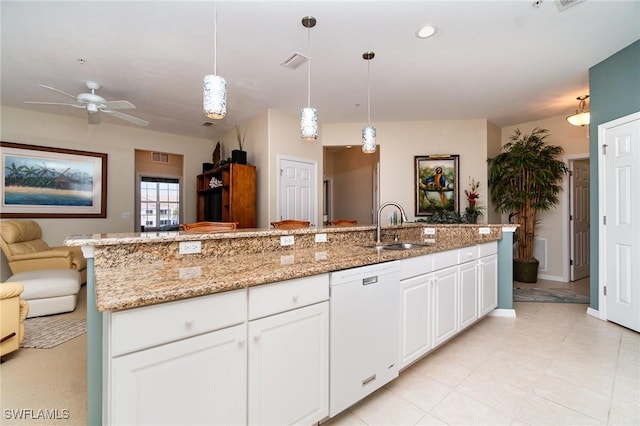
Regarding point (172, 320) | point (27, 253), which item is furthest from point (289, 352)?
point (27, 253)

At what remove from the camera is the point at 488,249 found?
2957 mm

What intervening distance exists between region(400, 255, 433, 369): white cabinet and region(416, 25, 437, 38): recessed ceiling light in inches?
75.0

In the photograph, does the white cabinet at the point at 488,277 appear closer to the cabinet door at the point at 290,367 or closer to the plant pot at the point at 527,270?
the cabinet door at the point at 290,367

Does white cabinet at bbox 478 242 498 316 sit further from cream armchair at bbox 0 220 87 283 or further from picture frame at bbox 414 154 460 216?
cream armchair at bbox 0 220 87 283

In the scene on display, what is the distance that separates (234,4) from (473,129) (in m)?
4.25

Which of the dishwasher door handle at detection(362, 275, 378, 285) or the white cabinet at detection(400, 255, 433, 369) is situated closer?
the dishwasher door handle at detection(362, 275, 378, 285)

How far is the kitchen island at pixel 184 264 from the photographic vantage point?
107cm

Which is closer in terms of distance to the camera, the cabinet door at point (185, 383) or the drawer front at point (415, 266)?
the cabinet door at point (185, 383)

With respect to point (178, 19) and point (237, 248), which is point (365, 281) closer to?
point (237, 248)

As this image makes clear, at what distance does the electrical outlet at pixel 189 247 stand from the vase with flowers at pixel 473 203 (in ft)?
13.9

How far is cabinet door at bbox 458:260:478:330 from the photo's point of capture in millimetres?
2516

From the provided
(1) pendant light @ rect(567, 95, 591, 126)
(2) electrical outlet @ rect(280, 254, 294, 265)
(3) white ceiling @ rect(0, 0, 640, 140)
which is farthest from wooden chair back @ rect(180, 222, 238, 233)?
(1) pendant light @ rect(567, 95, 591, 126)

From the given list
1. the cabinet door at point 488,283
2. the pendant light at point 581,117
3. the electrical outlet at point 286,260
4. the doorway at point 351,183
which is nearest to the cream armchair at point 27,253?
the electrical outlet at point 286,260

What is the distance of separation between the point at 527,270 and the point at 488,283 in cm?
242
